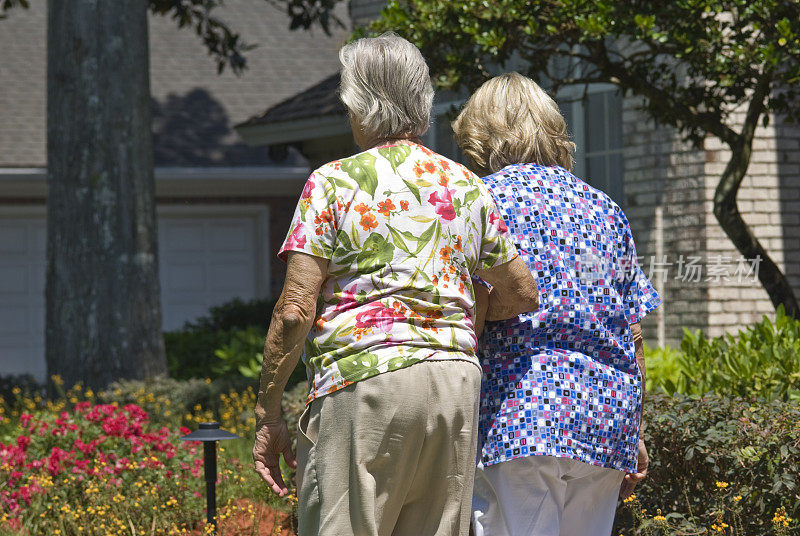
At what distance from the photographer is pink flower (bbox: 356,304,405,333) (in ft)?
8.89

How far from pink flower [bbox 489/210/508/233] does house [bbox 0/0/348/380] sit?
11.4 m

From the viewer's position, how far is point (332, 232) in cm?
275

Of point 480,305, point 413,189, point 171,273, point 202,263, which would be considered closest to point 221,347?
point 171,273

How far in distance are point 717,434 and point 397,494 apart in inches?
84.1

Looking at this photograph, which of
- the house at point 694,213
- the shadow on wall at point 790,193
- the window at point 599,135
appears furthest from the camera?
the window at point 599,135

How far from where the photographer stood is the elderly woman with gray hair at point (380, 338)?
2.68 meters

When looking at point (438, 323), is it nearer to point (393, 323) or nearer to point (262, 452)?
point (393, 323)

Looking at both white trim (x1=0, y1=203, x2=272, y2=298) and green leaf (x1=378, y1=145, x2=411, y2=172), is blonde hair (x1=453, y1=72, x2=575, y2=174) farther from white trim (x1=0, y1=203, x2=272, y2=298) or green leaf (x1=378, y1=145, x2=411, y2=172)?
white trim (x1=0, y1=203, x2=272, y2=298)

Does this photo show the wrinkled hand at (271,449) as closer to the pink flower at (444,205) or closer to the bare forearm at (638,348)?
the pink flower at (444,205)

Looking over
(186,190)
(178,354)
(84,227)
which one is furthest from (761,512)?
(186,190)

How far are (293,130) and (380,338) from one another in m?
10.4

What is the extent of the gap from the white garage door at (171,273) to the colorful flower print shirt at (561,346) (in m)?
12.5

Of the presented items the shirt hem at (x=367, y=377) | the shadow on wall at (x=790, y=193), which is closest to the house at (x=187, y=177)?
the shadow on wall at (x=790, y=193)

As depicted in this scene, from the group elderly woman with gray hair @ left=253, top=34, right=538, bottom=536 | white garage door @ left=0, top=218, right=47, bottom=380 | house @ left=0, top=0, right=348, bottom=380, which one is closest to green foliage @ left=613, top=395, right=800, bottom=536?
elderly woman with gray hair @ left=253, top=34, right=538, bottom=536
